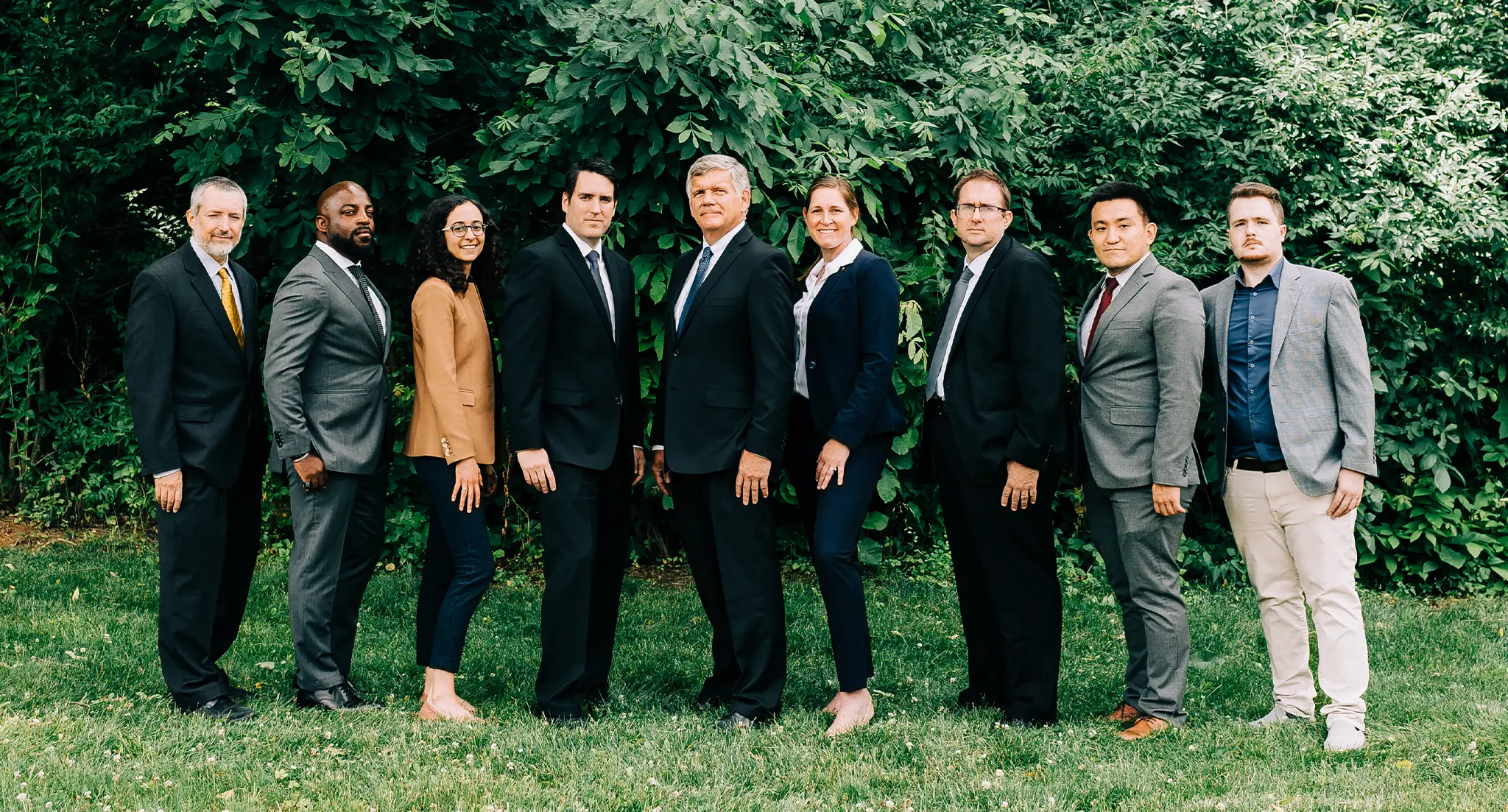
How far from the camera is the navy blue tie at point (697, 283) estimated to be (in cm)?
469

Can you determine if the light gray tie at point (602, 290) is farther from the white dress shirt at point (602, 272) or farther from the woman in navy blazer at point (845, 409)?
the woman in navy blazer at point (845, 409)

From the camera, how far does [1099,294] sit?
4.84 m

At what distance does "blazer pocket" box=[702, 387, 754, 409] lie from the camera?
4605 mm

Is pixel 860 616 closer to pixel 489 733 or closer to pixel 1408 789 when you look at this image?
pixel 489 733

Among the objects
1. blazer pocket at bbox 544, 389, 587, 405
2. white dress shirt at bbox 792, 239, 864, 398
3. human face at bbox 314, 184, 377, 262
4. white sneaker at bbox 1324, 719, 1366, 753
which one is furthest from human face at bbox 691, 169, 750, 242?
white sneaker at bbox 1324, 719, 1366, 753

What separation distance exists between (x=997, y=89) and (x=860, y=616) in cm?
329

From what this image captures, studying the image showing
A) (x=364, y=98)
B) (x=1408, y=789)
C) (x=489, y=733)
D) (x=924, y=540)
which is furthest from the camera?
(x=924, y=540)

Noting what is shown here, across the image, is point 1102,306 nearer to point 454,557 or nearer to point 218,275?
point 454,557

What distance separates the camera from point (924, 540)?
25.4 feet

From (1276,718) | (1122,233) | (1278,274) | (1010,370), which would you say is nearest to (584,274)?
(1010,370)

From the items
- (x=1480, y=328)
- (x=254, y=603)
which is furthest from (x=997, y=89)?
(x=254, y=603)

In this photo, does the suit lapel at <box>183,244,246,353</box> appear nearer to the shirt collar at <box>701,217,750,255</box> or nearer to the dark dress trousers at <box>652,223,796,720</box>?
the dark dress trousers at <box>652,223,796,720</box>

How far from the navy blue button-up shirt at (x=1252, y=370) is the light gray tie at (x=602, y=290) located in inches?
94.9

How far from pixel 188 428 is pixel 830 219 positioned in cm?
261
